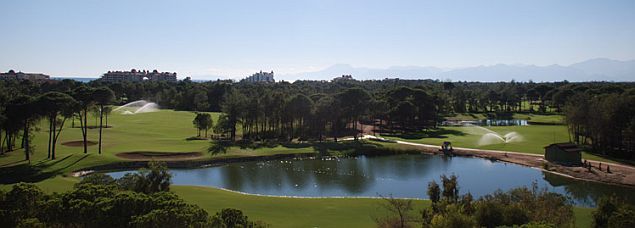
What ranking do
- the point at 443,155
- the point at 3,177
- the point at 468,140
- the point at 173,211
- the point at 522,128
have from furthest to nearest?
the point at 522,128, the point at 468,140, the point at 443,155, the point at 3,177, the point at 173,211

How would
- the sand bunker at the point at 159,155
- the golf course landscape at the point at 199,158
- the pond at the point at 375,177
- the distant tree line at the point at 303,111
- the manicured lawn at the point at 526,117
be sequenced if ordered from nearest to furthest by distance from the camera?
the golf course landscape at the point at 199,158 < the pond at the point at 375,177 < the distant tree line at the point at 303,111 < the sand bunker at the point at 159,155 < the manicured lawn at the point at 526,117

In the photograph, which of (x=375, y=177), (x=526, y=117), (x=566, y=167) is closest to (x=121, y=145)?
(x=375, y=177)

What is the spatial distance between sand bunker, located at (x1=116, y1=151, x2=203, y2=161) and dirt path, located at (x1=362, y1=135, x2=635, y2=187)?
33095mm

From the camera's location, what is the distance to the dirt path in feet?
156

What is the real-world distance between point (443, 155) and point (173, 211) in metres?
51.2

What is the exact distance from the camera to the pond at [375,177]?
4406 cm

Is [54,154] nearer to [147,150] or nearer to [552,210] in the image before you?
[147,150]

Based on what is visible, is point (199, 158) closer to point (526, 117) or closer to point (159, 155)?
point (159, 155)

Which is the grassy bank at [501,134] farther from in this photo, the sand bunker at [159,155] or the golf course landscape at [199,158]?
the sand bunker at [159,155]

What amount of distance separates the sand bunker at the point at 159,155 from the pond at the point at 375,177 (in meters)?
3.60

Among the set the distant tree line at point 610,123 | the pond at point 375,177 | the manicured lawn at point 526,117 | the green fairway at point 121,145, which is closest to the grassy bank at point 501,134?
the distant tree line at point 610,123

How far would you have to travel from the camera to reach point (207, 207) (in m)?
32.5

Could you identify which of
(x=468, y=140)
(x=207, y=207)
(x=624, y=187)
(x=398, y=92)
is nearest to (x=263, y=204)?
(x=207, y=207)

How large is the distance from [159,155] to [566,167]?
48.8 m
